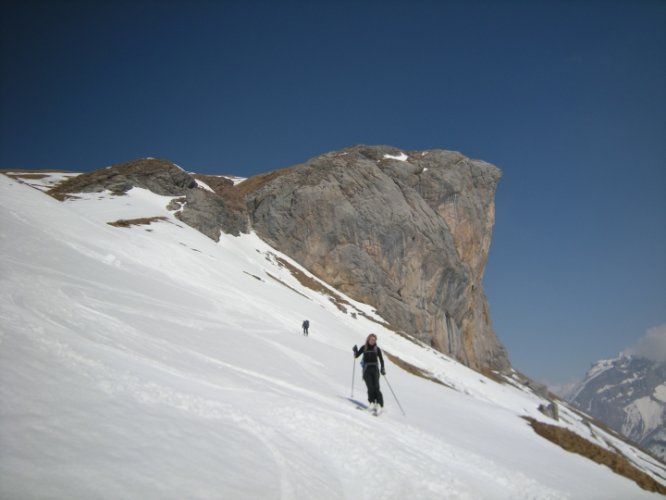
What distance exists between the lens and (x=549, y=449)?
14.2m

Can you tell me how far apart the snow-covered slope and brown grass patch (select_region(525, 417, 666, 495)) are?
112cm

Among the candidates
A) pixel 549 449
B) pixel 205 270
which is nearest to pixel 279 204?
pixel 205 270

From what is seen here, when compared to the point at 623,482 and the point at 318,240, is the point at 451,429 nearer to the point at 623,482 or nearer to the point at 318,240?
the point at 623,482

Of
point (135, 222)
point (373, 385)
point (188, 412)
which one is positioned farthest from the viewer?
point (135, 222)

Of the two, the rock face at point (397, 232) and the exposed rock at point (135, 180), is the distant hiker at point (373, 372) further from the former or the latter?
the rock face at point (397, 232)

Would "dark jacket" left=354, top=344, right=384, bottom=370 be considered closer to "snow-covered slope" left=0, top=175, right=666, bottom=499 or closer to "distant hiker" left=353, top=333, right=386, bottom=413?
"distant hiker" left=353, top=333, right=386, bottom=413

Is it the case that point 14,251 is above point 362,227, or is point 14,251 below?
below

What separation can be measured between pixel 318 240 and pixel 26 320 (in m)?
65.9

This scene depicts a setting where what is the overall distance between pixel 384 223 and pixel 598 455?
2526 inches

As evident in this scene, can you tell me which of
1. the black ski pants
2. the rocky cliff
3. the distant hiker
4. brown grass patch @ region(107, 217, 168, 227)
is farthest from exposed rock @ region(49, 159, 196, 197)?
the black ski pants

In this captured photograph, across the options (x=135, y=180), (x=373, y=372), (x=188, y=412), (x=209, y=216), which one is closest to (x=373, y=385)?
(x=373, y=372)

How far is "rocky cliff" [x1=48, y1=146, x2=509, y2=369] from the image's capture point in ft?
229

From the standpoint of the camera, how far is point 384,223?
79250 mm

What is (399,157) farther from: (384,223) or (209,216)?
(209,216)
